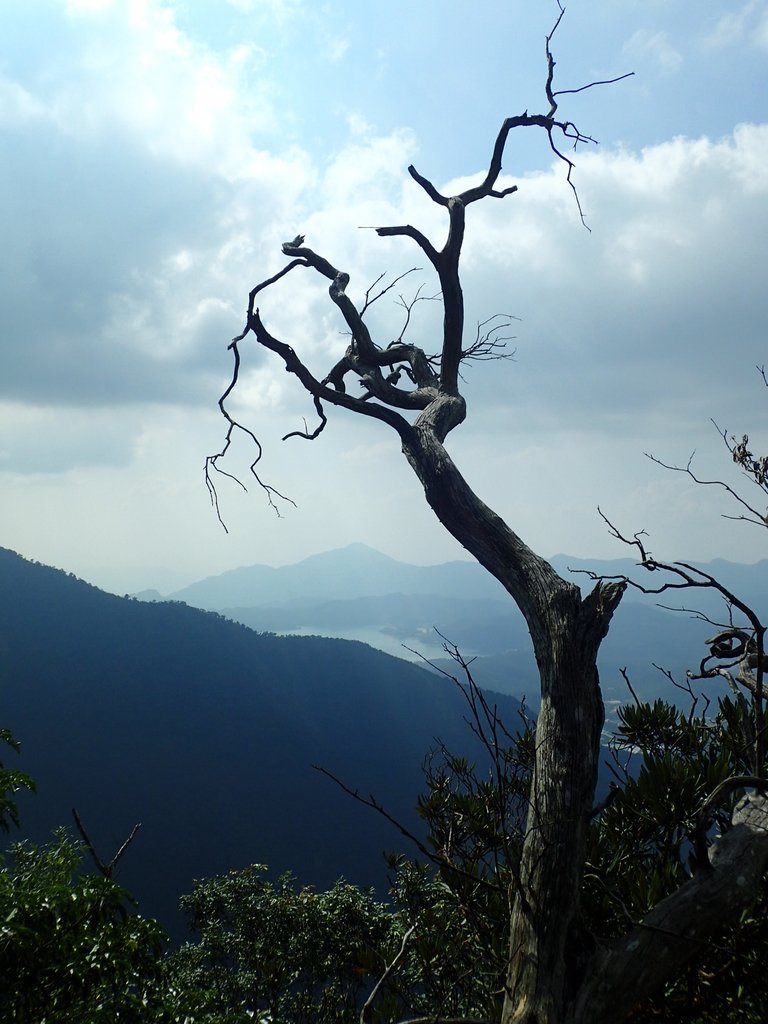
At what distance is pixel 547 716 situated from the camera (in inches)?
84.2

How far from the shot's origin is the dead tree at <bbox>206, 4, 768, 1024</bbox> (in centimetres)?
179

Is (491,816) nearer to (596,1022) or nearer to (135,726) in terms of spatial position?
(596,1022)

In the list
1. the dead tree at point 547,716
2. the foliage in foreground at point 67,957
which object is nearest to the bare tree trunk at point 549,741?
the dead tree at point 547,716

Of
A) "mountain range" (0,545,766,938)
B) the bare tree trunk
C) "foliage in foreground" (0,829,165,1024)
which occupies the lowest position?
"mountain range" (0,545,766,938)

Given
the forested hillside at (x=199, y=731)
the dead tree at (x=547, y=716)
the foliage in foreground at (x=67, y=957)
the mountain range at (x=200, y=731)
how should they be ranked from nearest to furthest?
the dead tree at (x=547, y=716) → the foliage in foreground at (x=67, y=957) → the mountain range at (x=200, y=731) → the forested hillside at (x=199, y=731)

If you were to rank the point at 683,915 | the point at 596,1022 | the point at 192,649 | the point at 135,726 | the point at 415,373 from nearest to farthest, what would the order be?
the point at 596,1022 < the point at 683,915 < the point at 415,373 < the point at 135,726 < the point at 192,649

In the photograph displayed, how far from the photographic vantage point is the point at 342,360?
150 inches

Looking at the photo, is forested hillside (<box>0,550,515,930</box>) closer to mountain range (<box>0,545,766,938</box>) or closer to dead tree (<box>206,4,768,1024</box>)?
mountain range (<box>0,545,766,938</box>)

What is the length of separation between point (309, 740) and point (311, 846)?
1739 centimetres

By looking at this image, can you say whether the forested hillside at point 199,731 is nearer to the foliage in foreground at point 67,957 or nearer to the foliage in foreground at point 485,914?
the foliage in foreground at point 485,914

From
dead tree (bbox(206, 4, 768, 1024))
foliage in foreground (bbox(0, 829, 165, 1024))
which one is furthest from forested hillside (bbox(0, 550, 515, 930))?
dead tree (bbox(206, 4, 768, 1024))

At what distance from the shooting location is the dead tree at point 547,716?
1795 mm

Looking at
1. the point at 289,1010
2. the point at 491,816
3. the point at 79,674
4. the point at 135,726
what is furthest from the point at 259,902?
the point at 79,674

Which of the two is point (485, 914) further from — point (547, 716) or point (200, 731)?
point (200, 731)
